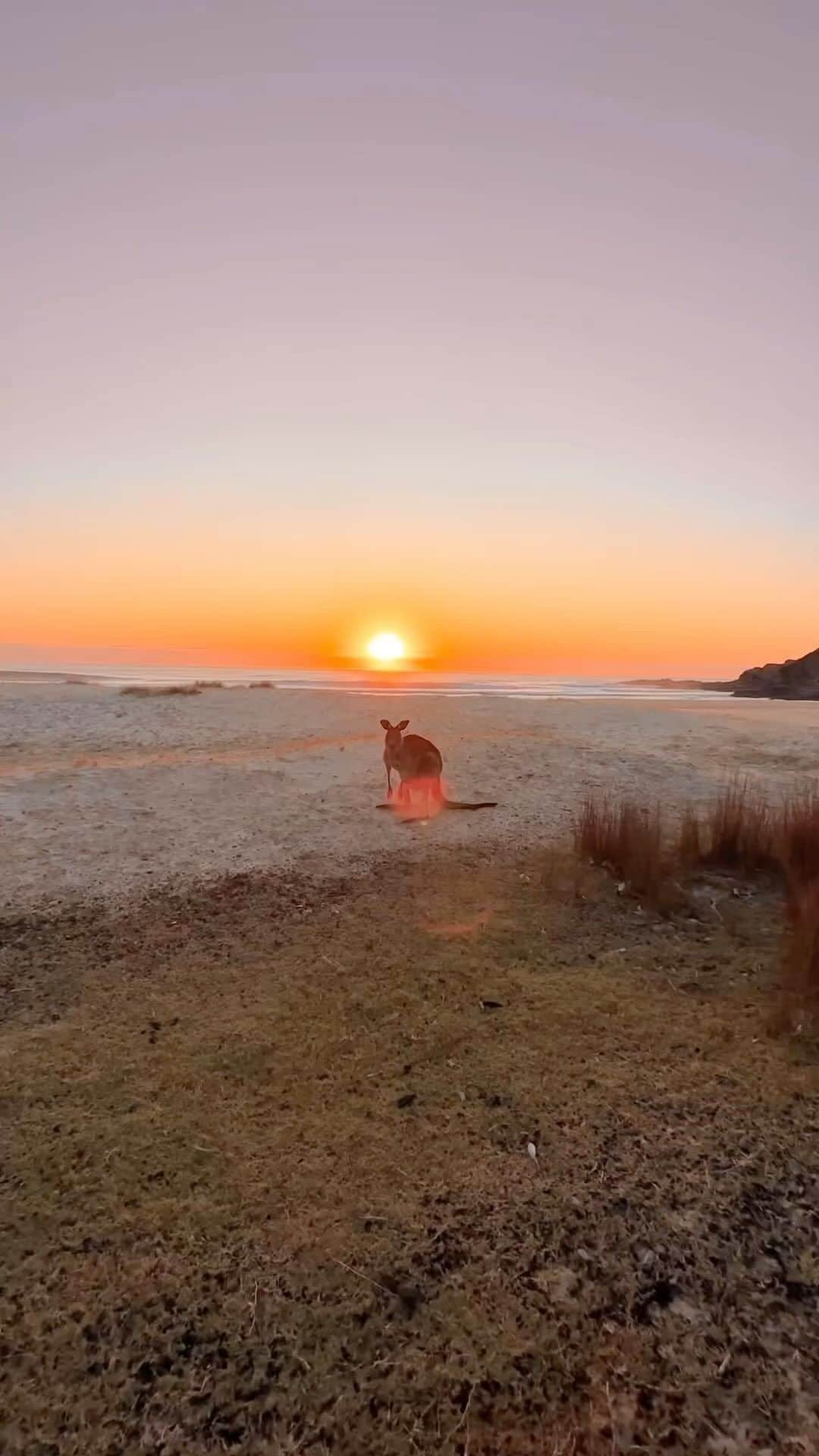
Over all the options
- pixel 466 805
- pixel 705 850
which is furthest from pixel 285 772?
pixel 705 850

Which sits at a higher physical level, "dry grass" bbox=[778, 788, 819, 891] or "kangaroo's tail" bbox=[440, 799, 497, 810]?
"dry grass" bbox=[778, 788, 819, 891]

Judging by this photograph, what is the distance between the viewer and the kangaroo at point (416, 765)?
9.48 meters

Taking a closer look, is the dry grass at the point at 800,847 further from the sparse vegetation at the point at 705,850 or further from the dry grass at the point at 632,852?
the dry grass at the point at 632,852

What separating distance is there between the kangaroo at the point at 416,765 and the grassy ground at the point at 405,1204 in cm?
450

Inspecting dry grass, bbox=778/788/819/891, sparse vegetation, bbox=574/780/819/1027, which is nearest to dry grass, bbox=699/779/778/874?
sparse vegetation, bbox=574/780/819/1027

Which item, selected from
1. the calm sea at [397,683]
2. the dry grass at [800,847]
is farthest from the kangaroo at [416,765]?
the calm sea at [397,683]

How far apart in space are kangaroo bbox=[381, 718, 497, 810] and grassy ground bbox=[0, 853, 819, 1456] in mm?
4502

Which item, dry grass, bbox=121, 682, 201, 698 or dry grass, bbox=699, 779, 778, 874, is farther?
dry grass, bbox=121, 682, 201, 698

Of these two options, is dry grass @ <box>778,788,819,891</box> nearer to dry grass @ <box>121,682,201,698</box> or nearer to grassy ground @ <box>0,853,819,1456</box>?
grassy ground @ <box>0,853,819,1456</box>

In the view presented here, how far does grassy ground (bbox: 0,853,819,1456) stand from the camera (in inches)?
82.7

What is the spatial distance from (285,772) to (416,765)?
298 cm

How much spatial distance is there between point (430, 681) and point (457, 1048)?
43247mm

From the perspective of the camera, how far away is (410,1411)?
6.77 feet

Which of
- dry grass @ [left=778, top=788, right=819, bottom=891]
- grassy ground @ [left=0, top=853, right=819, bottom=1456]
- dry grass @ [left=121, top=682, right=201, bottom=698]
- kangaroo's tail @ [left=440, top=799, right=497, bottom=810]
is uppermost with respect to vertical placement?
dry grass @ [left=121, top=682, right=201, bottom=698]
